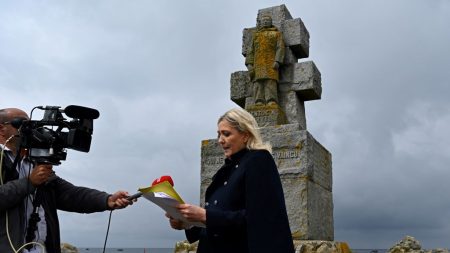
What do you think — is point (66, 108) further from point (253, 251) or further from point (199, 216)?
point (253, 251)

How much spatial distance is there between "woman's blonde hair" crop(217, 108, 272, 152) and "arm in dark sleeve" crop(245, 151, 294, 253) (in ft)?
0.44

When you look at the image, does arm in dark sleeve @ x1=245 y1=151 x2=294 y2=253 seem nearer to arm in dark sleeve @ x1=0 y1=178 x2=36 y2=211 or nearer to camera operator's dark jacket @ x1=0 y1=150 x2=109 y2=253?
camera operator's dark jacket @ x1=0 y1=150 x2=109 y2=253

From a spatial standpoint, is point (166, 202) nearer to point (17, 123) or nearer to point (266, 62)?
point (17, 123)

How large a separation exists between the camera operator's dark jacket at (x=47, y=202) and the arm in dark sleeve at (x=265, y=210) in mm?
980

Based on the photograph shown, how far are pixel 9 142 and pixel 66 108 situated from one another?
42cm

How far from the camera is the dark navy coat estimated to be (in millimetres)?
2277

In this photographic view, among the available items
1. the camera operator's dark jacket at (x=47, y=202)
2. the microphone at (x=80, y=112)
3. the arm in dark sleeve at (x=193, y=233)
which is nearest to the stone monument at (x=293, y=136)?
the arm in dark sleeve at (x=193, y=233)

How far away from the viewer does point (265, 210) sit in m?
2.31

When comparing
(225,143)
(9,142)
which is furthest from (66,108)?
(225,143)

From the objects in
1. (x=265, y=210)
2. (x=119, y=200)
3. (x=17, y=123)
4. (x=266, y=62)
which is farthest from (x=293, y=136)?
(x=17, y=123)

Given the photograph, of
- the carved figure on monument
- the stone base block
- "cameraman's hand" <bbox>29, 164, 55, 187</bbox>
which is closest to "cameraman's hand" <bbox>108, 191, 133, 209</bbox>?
"cameraman's hand" <bbox>29, 164, 55, 187</bbox>

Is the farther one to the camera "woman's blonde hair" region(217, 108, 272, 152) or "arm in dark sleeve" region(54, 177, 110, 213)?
"arm in dark sleeve" region(54, 177, 110, 213)

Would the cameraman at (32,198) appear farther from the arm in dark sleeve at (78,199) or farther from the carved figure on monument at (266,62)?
the carved figure on monument at (266,62)

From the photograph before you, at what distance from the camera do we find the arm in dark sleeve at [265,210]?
7.43ft
